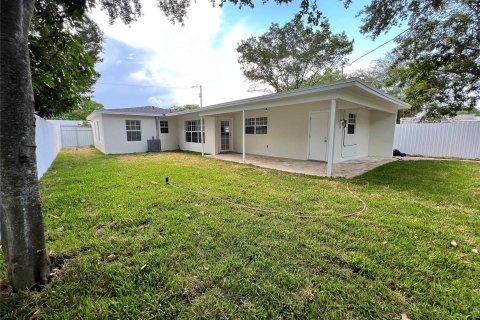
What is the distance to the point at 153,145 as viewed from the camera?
516 inches

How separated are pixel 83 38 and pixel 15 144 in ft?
10.5

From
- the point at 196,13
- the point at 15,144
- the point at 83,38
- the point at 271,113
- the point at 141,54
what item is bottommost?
the point at 15,144

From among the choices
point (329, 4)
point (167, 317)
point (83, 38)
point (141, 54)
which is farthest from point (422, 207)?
point (141, 54)

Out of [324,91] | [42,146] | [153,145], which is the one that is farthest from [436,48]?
[42,146]

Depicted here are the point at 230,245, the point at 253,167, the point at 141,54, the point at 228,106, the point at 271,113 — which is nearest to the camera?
the point at 230,245

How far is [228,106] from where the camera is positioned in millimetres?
8922

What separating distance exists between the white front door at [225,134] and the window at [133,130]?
5155mm

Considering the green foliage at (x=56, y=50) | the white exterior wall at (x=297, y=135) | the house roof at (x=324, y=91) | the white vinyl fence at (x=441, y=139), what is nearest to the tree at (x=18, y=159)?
the green foliage at (x=56, y=50)

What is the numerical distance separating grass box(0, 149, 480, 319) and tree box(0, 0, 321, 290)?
0.29m

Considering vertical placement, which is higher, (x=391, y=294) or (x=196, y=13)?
(x=196, y=13)

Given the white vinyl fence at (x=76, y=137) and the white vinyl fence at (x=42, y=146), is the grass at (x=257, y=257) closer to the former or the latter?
the white vinyl fence at (x=42, y=146)

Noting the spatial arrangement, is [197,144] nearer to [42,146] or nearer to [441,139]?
[42,146]

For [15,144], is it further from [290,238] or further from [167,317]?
[290,238]

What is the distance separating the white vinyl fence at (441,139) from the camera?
365 inches
